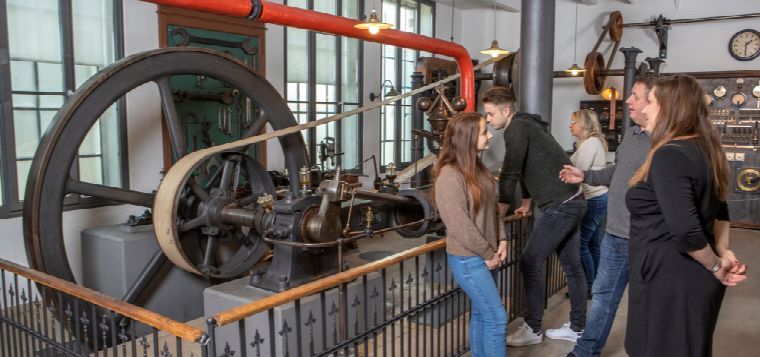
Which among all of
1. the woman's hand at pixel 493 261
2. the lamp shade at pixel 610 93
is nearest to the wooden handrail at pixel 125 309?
the woman's hand at pixel 493 261

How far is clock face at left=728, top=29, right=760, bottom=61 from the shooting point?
7.62 meters

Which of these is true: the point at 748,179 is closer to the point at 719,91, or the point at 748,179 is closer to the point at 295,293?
the point at 719,91

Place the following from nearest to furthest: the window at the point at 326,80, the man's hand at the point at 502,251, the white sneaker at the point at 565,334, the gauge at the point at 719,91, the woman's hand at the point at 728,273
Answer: the woman's hand at the point at 728,273
the man's hand at the point at 502,251
the white sneaker at the point at 565,334
the window at the point at 326,80
the gauge at the point at 719,91

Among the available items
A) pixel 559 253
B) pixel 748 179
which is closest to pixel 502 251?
pixel 559 253

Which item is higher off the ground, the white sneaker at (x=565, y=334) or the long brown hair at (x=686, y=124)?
the long brown hair at (x=686, y=124)

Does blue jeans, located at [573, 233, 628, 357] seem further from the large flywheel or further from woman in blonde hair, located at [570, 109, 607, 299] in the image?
the large flywheel

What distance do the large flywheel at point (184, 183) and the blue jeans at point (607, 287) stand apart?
6.83 ft

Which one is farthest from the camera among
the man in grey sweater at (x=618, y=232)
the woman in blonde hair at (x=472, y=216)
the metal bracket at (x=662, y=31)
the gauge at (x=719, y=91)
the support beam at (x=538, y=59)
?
the metal bracket at (x=662, y=31)

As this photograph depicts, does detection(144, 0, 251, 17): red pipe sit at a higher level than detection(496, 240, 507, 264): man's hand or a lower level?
higher

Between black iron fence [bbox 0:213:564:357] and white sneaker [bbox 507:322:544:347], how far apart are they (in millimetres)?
266

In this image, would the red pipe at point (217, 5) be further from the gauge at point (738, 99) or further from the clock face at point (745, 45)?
the clock face at point (745, 45)

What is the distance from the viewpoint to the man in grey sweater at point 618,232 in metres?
2.51

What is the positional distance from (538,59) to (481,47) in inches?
228

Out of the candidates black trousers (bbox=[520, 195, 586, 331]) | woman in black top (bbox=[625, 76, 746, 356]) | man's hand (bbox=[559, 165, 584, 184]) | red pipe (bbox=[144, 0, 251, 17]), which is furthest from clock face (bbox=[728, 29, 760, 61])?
woman in black top (bbox=[625, 76, 746, 356])
